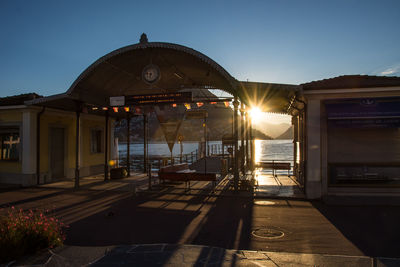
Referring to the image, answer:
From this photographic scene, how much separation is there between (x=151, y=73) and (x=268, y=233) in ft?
29.0

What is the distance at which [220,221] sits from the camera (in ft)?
26.8

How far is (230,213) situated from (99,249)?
453 centimetres

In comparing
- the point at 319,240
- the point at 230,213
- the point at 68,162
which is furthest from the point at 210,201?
the point at 68,162

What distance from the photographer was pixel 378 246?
6.14 m

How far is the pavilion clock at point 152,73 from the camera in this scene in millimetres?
12594

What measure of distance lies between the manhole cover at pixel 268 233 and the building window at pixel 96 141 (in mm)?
15103

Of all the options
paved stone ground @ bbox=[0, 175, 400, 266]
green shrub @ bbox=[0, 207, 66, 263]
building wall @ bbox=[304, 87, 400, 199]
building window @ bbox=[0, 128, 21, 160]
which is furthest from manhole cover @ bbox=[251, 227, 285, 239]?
building window @ bbox=[0, 128, 21, 160]

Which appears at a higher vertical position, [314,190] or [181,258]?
[314,190]

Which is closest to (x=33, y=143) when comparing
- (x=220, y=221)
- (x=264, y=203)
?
(x=220, y=221)

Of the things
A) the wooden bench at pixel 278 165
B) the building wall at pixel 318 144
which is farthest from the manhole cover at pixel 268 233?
the wooden bench at pixel 278 165

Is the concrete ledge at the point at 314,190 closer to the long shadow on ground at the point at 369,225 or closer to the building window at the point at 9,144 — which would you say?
the long shadow on ground at the point at 369,225

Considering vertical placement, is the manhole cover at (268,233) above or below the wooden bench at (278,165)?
below

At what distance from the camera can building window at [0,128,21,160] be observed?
51.1 feet

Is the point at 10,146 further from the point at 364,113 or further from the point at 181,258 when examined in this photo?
the point at 364,113
